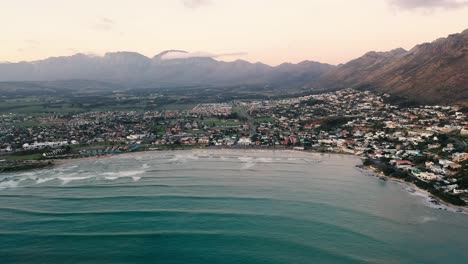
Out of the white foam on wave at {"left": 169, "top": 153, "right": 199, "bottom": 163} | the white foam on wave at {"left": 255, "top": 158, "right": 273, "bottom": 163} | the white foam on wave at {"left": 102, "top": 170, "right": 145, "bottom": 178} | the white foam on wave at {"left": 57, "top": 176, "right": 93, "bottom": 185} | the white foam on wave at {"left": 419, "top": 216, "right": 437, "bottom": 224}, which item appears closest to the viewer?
the white foam on wave at {"left": 419, "top": 216, "right": 437, "bottom": 224}

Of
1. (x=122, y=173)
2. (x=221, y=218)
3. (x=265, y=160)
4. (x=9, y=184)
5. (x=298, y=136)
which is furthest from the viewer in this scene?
(x=298, y=136)

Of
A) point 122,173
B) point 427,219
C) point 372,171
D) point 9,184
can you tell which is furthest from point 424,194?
point 9,184

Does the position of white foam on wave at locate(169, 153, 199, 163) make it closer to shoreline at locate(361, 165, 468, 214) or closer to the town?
the town

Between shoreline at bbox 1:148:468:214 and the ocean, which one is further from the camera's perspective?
shoreline at bbox 1:148:468:214

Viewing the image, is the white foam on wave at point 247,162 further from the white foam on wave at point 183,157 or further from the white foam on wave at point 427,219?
the white foam on wave at point 427,219

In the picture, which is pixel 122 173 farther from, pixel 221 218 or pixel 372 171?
pixel 372 171

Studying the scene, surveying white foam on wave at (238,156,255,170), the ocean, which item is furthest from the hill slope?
the ocean

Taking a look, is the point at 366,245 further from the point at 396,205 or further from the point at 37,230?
the point at 37,230
